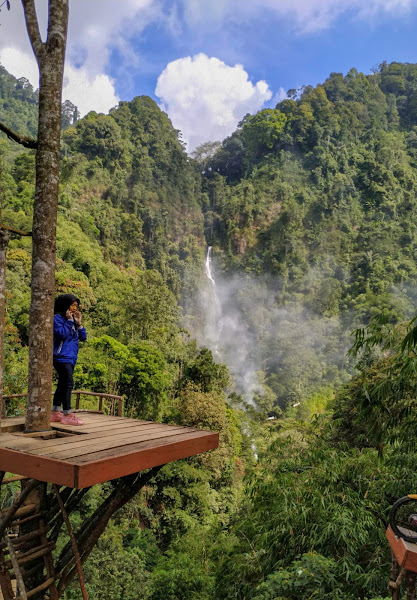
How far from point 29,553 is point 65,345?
51.8 inches

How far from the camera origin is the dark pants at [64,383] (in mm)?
3098

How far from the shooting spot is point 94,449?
2.18 meters

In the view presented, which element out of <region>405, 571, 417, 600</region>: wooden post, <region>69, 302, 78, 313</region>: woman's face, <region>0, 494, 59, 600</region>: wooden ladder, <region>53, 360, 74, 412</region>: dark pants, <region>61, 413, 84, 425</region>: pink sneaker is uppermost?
<region>69, 302, 78, 313</region>: woman's face

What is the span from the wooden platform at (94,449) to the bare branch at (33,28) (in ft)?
8.26

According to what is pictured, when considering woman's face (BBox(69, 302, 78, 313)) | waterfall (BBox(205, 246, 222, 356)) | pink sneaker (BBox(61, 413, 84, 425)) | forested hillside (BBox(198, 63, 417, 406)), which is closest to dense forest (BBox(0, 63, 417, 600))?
forested hillside (BBox(198, 63, 417, 406))

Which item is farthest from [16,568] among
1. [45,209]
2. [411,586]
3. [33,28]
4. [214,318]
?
[214,318]

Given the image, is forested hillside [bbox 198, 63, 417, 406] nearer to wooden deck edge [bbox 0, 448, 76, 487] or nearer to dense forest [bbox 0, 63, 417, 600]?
dense forest [bbox 0, 63, 417, 600]

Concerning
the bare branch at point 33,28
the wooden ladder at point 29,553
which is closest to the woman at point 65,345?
the wooden ladder at point 29,553

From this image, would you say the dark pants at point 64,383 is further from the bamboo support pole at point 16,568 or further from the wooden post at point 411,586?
the wooden post at point 411,586

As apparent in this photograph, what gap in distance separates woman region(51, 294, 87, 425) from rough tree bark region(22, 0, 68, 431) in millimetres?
319

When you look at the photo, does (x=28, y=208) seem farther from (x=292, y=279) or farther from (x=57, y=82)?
(x=292, y=279)

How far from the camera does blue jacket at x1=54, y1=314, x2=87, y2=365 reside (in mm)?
3064

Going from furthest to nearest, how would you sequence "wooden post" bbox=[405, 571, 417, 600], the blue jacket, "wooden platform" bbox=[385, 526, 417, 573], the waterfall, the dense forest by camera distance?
the waterfall
the dense forest
the blue jacket
"wooden post" bbox=[405, 571, 417, 600]
"wooden platform" bbox=[385, 526, 417, 573]

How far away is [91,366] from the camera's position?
39.3ft
